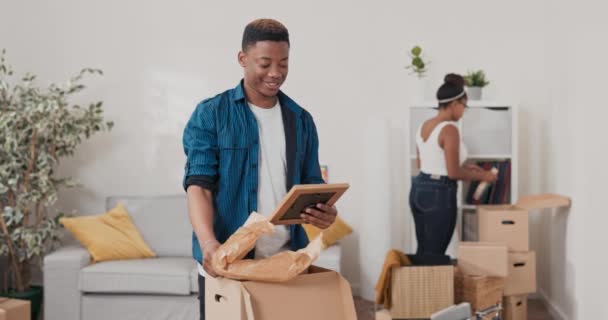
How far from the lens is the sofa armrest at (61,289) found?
4.51 meters

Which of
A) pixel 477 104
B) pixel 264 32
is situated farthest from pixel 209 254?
pixel 477 104

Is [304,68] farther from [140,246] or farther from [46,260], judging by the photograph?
[46,260]

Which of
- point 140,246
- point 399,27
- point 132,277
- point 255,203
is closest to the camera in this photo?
point 255,203

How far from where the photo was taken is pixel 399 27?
542cm

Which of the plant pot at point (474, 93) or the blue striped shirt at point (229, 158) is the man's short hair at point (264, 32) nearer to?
the blue striped shirt at point (229, 158)

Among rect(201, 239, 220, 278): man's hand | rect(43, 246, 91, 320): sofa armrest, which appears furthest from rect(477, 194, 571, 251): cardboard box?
rect(201, 239, 220, 278): man's hand

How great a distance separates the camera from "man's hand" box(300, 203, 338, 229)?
73.0 inches

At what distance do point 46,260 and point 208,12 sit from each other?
81.7 inches

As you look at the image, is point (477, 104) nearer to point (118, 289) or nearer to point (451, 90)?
point (451, 90)

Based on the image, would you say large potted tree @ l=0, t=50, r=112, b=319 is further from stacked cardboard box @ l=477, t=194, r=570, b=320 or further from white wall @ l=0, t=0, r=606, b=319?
stacked cardboard box @ l=477, t=194, r=570, b=320

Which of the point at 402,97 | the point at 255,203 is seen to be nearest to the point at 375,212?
the point at 402,97

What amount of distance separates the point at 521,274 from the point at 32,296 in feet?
10.0

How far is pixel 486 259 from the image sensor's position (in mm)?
4309

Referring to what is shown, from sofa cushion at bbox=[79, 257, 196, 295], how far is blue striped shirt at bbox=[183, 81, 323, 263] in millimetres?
2588
